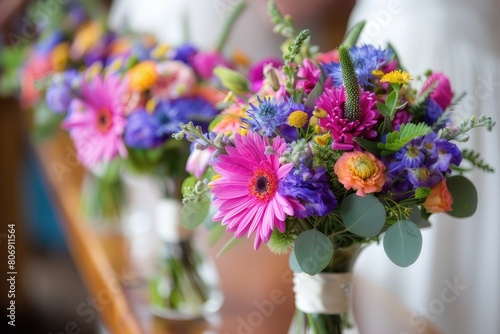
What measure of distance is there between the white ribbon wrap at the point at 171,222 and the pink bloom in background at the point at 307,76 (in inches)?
14.1

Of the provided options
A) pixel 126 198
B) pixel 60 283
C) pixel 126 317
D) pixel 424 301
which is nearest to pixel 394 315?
pixel 424 301

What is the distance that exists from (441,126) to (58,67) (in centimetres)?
79

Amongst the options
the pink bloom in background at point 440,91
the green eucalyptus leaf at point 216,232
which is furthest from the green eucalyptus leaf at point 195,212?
the pink bloom in background at point 440,91

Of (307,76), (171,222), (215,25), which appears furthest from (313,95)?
(215,25)

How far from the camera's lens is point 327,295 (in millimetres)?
530

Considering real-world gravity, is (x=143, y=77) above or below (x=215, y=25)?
below

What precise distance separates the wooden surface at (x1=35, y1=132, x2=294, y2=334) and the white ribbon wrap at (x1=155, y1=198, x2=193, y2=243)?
0.38 ft

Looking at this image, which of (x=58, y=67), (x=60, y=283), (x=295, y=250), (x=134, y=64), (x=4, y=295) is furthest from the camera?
(x=60, y=283)

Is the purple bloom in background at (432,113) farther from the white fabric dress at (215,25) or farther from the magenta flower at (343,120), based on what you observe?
the white fabric dress at (215,25)

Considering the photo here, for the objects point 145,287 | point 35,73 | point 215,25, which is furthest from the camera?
point 215,25

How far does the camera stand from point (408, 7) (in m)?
0.92

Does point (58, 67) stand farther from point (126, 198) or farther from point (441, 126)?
point (441, 126)

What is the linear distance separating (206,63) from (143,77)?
0.10m

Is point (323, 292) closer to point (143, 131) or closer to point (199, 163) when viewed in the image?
point (199, 163)
